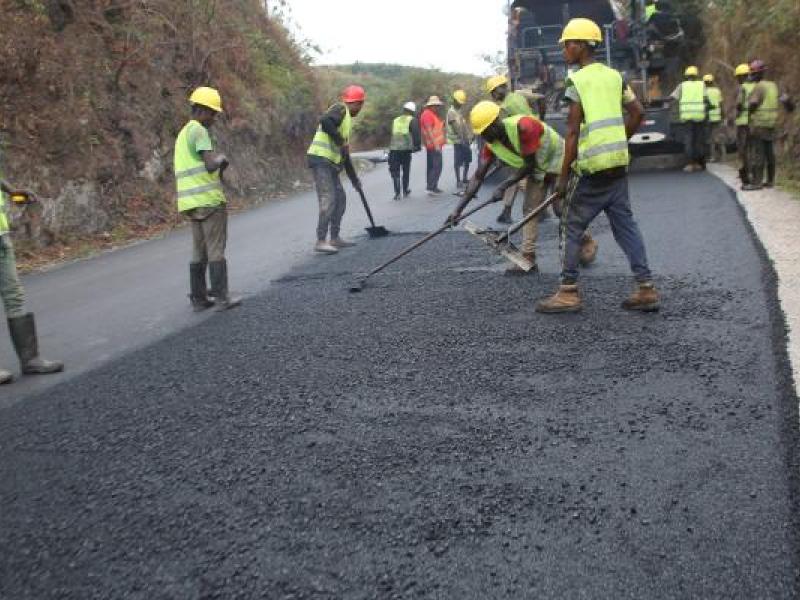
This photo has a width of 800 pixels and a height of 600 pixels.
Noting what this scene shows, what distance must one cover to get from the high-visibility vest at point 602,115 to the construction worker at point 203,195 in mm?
2630

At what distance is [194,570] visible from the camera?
95.3 inches

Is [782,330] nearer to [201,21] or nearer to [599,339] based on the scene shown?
[599,339]

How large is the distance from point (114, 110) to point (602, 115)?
9.58 m

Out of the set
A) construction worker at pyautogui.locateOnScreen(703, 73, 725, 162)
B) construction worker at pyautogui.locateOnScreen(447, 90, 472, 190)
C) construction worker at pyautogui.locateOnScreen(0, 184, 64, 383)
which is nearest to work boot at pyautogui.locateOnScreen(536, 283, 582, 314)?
construction worker at pyautogui.locateOnScreen(0, 184, 64, 383)

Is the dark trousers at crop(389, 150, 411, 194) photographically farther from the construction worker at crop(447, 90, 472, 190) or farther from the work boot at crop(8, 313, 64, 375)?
the work boot at crop(8, 313, 64, 375)

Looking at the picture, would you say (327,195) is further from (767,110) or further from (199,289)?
(767,110)

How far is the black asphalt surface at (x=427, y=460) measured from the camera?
235 centimetres

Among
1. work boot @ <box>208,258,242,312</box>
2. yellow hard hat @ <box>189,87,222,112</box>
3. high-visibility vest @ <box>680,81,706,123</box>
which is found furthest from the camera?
high-visibility vest @ <box>680,81,706,123</box>

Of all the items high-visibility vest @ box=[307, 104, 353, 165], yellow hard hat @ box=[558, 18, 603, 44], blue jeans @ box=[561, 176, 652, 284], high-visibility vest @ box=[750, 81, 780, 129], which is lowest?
blue jeans @ box=[561, 176, 652, 284]

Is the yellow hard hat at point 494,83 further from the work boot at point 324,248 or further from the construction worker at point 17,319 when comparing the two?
the construction worker at point 17,319

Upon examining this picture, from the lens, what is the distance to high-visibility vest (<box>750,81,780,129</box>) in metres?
9.48

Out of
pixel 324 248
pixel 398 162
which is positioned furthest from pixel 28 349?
pixel 398 162

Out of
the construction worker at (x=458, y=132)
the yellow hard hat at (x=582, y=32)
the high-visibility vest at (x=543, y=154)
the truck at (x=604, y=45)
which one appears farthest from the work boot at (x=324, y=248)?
the truck at (x=604, y=45)

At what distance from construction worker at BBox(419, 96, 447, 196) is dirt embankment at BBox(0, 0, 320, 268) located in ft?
11.3
